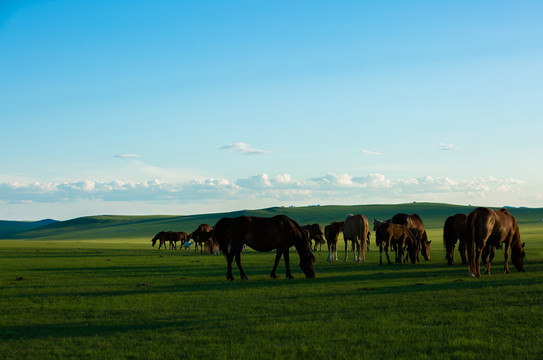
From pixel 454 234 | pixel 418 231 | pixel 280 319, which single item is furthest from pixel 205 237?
pixel 280 319

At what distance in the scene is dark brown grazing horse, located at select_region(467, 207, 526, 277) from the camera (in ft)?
68.2

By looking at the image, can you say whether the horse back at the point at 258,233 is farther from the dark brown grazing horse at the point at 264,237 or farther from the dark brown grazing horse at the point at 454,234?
the dark brown grazing horse at the point at 454,234

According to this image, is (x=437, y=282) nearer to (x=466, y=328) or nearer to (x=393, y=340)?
(x=466, y=328)

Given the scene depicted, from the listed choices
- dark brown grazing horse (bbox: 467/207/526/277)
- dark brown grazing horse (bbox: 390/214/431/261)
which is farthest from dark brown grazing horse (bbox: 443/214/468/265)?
dark brown grazing horse (bbox: 467/207/526/277)

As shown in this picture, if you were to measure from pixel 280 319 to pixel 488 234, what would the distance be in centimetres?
1276

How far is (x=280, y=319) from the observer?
11898mm

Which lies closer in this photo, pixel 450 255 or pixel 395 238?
pixel 450 255

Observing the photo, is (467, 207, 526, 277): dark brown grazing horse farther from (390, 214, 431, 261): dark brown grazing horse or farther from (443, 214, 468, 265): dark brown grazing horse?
(390, 214, 431, 261): dark brown grazing horse

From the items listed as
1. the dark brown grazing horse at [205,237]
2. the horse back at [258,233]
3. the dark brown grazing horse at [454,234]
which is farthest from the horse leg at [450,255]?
the dark brown grazing horse at [205,237]

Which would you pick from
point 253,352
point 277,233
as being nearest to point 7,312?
point 253,352

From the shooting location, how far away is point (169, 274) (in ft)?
79.4

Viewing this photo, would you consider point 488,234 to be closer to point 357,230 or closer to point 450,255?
point 450,255

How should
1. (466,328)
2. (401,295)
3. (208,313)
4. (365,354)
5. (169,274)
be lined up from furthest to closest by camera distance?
(169,274)
(401,295)
(208,313)
(466,328)
(365,354)

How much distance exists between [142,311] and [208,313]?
181cm
